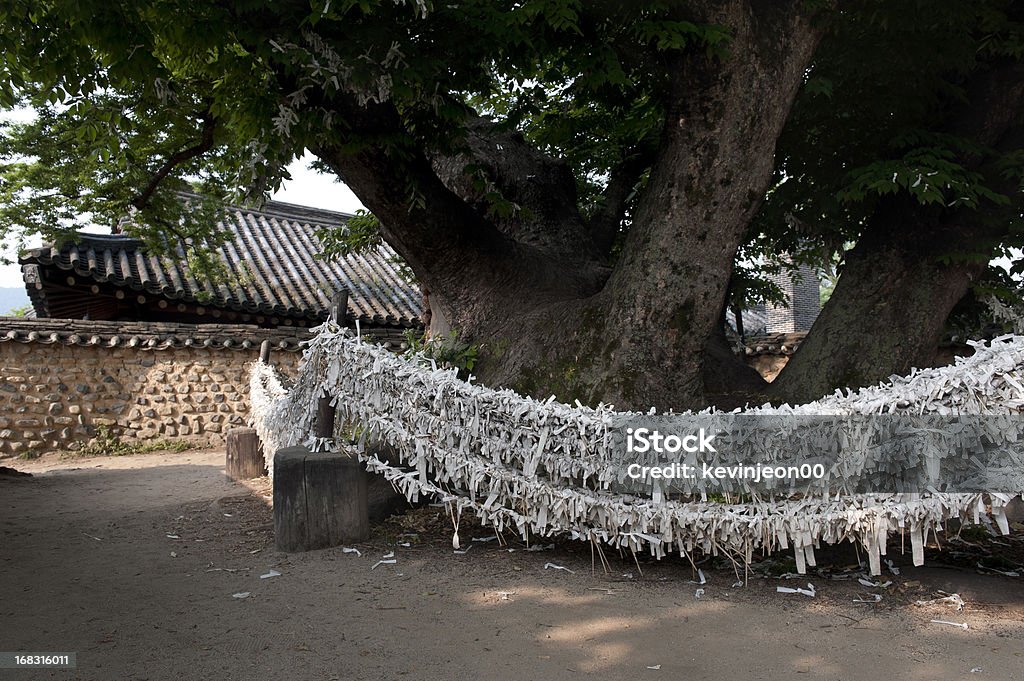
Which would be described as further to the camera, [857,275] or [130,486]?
[130,486]

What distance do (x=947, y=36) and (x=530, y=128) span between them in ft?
13.4

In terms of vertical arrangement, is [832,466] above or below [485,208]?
below

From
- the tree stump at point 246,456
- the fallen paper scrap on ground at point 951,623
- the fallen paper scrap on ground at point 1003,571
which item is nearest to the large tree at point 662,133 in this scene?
the fallen paper scrap on ground at point 1003,571

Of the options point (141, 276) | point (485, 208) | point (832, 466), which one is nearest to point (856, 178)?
point (832, 466)

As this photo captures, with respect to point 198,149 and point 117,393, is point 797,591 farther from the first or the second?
point 117,393

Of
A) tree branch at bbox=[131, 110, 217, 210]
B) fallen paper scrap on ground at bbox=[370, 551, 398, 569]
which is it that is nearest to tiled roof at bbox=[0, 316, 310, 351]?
tree branch at bbox=[131, 110, 217, 210]

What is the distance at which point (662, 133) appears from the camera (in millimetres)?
5023

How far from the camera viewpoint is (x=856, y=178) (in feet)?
15.4

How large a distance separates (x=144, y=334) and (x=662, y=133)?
7501mm

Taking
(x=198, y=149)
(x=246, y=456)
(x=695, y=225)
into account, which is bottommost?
(x=246, y=456)

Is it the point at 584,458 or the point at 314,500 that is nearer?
the point at 584,458

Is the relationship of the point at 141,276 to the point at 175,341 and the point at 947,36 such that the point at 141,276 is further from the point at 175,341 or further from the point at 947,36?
the point at 947,36

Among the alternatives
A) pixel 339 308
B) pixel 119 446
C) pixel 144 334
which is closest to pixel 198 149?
pixel 339 308

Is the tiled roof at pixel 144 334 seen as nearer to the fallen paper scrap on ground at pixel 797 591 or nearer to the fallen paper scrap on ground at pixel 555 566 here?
the fallen paper scrap on ground at pixel 555 566
